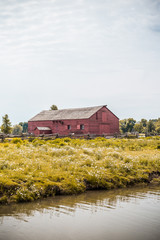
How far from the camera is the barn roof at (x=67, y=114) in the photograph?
51.2m

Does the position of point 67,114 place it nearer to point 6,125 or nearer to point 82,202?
point 6,125

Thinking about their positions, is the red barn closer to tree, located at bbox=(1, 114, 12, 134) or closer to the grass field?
tree, located at bbox=(1, 114, 12, 134)

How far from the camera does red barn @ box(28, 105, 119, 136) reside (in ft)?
164

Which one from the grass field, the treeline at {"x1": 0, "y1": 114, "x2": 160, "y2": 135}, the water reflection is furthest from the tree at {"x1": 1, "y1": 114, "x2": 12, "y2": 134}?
the water reflection

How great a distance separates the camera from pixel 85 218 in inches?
299

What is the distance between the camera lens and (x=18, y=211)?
8.17 meters

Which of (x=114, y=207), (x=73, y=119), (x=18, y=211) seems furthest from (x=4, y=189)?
(x=73, y=119)

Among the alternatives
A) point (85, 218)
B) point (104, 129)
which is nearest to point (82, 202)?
point (85, 218)

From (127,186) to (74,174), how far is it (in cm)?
274

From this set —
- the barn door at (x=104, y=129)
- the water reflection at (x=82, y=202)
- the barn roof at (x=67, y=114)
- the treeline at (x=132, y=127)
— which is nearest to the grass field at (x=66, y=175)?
the water reflection at (x=82, y=202)

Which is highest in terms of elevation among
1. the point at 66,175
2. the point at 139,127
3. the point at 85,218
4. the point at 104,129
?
the point at 139,127

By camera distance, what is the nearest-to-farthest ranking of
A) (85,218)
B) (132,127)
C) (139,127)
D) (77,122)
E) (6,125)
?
(85,218)
(77,122)
(6,125)
(139,127)
(132,127)

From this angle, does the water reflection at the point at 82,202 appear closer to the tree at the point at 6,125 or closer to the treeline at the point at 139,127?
the tree at the point at 6,125

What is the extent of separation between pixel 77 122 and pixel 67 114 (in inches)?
187
